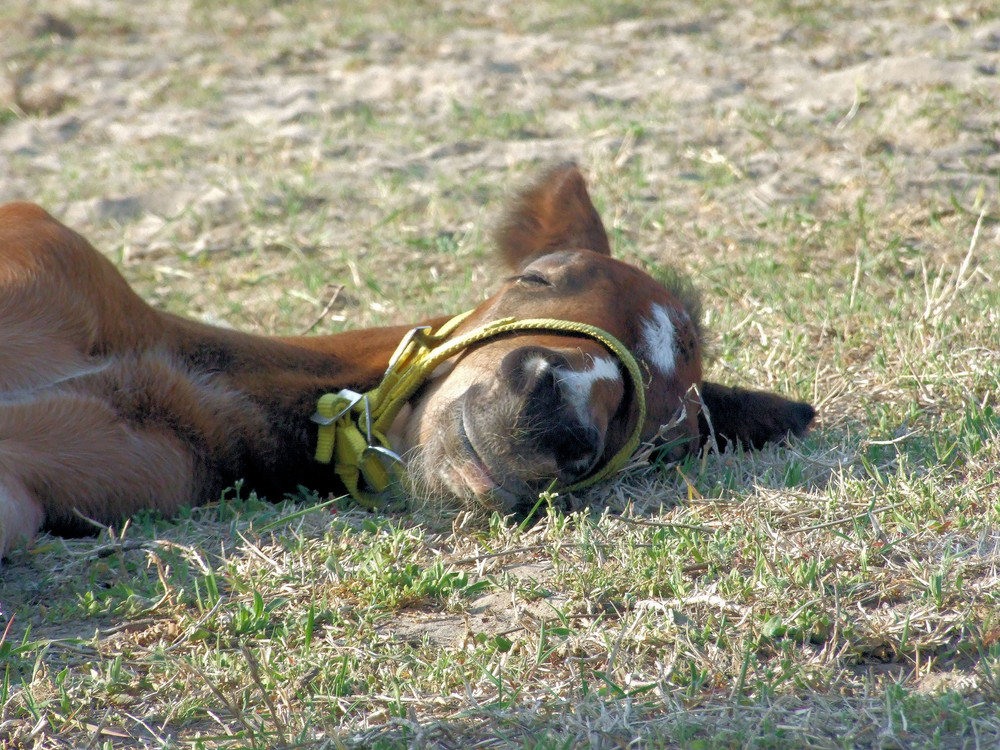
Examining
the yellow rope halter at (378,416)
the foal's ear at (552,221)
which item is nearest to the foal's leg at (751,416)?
the yellow rope halter at (378,416)

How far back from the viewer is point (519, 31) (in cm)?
809

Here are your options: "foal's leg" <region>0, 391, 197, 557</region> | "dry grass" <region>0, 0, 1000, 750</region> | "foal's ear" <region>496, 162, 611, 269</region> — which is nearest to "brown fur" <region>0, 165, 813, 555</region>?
"foal's leg" <region>0, 391, 197, 557</region>

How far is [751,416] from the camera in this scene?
3.22m

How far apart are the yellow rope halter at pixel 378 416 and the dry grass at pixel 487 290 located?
150 millimetres

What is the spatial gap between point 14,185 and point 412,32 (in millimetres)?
3260

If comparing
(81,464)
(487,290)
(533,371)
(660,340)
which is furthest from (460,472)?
(487,290)

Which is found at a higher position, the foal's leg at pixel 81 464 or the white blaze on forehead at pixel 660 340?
the white blaze on forehead at pixel 660 340

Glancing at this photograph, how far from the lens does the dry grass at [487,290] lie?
1993 millimetres

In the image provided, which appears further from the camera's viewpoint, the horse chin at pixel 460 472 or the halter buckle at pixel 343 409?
the halter buckle at pixel 343 409

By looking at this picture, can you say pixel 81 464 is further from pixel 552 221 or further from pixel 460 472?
pixel 552 221

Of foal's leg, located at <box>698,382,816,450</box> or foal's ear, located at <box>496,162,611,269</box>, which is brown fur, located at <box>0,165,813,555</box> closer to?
foal's leg, located at <box>698,382,816,450</box>

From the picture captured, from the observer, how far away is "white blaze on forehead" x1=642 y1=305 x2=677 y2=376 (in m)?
2.93

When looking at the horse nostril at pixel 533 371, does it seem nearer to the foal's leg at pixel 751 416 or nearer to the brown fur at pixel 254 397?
the brown fur at pixel 254 397

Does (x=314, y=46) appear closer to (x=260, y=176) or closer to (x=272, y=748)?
(x=260, y=176)
